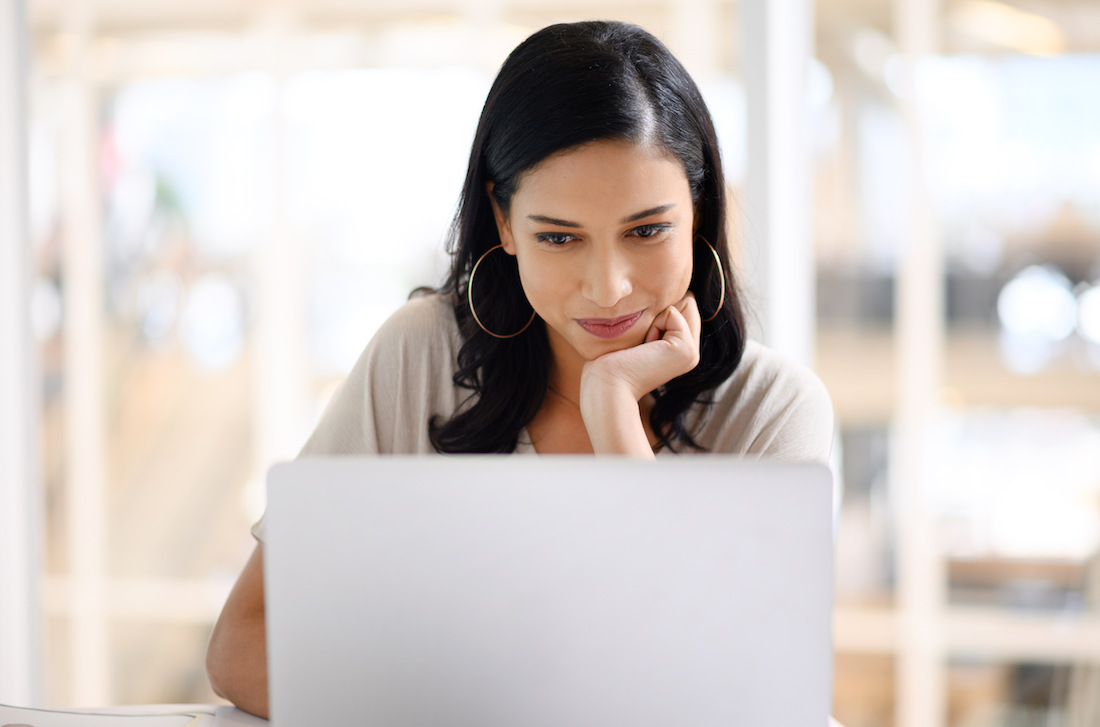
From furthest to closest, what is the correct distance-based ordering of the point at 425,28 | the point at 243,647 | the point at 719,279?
the point at 425,28
the point at 719,279
the point at 243,647

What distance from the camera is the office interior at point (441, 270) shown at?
2148 mm

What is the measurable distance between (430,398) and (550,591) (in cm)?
72

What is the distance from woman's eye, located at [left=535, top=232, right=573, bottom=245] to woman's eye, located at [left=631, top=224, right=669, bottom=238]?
0.08 metres

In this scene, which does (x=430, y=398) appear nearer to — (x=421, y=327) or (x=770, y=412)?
(x=421, y=327)

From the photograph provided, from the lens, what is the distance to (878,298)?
86.9 inches

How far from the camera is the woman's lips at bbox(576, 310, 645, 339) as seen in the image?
118 centimetres

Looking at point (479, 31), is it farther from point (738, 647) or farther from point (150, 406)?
point (738, 647)

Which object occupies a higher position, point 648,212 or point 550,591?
point 648,212

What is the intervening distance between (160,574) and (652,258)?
206 centimetres

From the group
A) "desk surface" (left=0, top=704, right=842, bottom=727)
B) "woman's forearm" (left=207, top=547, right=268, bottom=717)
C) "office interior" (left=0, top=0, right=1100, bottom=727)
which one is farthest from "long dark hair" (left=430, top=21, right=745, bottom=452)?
"office interior" (left=0, top=0, right=1100, bottom=727)

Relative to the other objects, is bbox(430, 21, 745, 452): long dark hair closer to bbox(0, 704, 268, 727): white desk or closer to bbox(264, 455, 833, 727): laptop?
bbox(0, 704, 268, 727): white desk

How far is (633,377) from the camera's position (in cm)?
116

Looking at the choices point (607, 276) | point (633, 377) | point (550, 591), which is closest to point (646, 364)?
point (633, 377)

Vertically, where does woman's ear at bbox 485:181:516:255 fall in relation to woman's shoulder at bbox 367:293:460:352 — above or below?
above
